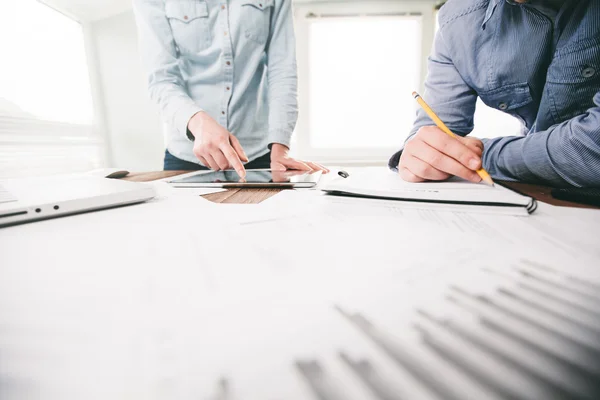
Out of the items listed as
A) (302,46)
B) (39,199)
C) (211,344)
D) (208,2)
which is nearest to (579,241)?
(211,344)

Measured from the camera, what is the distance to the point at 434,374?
0.11 metres

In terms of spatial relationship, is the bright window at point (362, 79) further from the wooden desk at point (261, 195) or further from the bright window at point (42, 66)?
the wooden desk at point (261, 195)

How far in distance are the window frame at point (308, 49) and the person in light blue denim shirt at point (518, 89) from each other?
72.2 inches

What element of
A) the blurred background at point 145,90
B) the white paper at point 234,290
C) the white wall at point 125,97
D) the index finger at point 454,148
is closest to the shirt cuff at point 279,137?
the index finger at point 454,148

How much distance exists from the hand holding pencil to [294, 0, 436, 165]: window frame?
83.0 inches

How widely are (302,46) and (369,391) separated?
2.70 metres

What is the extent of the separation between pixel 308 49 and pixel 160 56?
72.0 inches

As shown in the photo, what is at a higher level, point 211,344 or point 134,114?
point 134,114

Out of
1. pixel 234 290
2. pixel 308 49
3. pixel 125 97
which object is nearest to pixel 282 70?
pixel 234 290

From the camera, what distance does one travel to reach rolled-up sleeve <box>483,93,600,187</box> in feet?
1.53

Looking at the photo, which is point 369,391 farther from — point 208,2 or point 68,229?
point 208,2

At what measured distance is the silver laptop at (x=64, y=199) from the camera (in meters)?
0.32

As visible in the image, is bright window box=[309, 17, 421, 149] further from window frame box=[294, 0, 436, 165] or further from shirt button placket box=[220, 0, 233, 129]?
shirt button placket box=[220, 0, 233, 129]

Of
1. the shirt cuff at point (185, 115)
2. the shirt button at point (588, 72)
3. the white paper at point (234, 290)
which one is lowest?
the white paper at point (234, 290)
